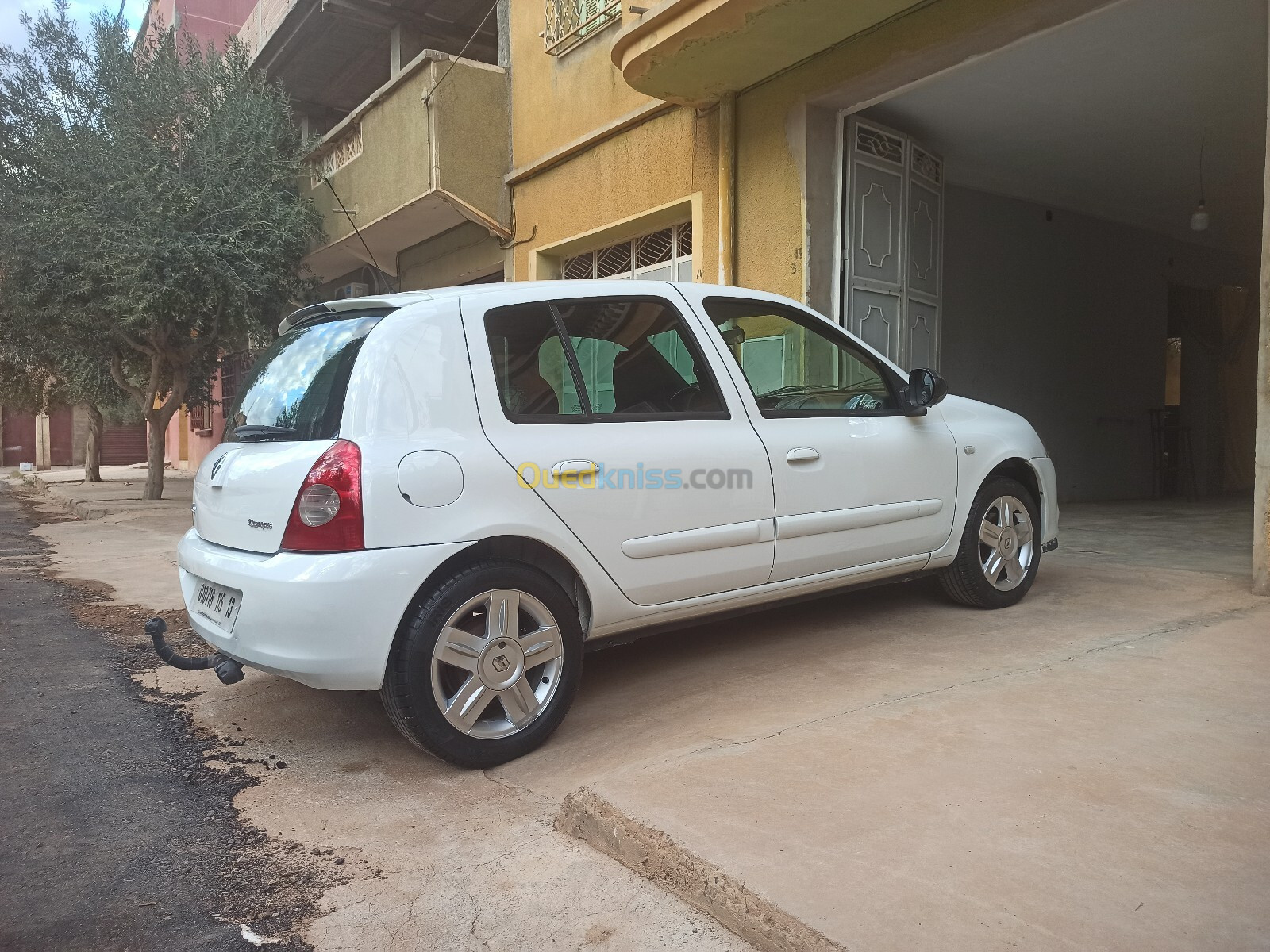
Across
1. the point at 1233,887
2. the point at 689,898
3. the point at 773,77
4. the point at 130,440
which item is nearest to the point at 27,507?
the point at 773,77

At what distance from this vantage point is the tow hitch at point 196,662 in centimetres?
316

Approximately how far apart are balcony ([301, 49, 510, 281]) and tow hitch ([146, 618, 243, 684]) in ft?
24.4

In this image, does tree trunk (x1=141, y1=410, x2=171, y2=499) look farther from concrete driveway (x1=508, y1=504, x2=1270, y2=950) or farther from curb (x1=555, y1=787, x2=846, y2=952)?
curb (x1=555, y1=787, x2=846, y2=952)

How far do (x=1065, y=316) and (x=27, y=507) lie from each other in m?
15.1

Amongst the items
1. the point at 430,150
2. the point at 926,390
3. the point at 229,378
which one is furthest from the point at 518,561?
the point at 229,378

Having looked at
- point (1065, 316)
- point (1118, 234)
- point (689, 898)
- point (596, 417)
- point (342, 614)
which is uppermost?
point (1118, 234)

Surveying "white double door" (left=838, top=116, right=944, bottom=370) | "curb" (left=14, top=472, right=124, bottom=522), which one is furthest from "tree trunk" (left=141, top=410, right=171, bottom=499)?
"white double door" (left=838, top=116, right=944, bottom=370)

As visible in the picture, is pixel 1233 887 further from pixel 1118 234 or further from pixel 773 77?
pixel 1118 234

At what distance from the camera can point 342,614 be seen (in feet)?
9.24

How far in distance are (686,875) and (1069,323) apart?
35.5 feet

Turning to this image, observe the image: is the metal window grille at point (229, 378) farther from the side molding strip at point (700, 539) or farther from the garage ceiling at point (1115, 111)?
the side molding strip at point (700, 539)

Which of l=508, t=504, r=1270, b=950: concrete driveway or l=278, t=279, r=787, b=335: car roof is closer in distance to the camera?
l=508, t=504, r=1270, b=950: concrete driveway

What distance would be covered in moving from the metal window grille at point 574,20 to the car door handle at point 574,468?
260 inches

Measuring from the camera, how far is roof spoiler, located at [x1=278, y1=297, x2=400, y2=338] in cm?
329
